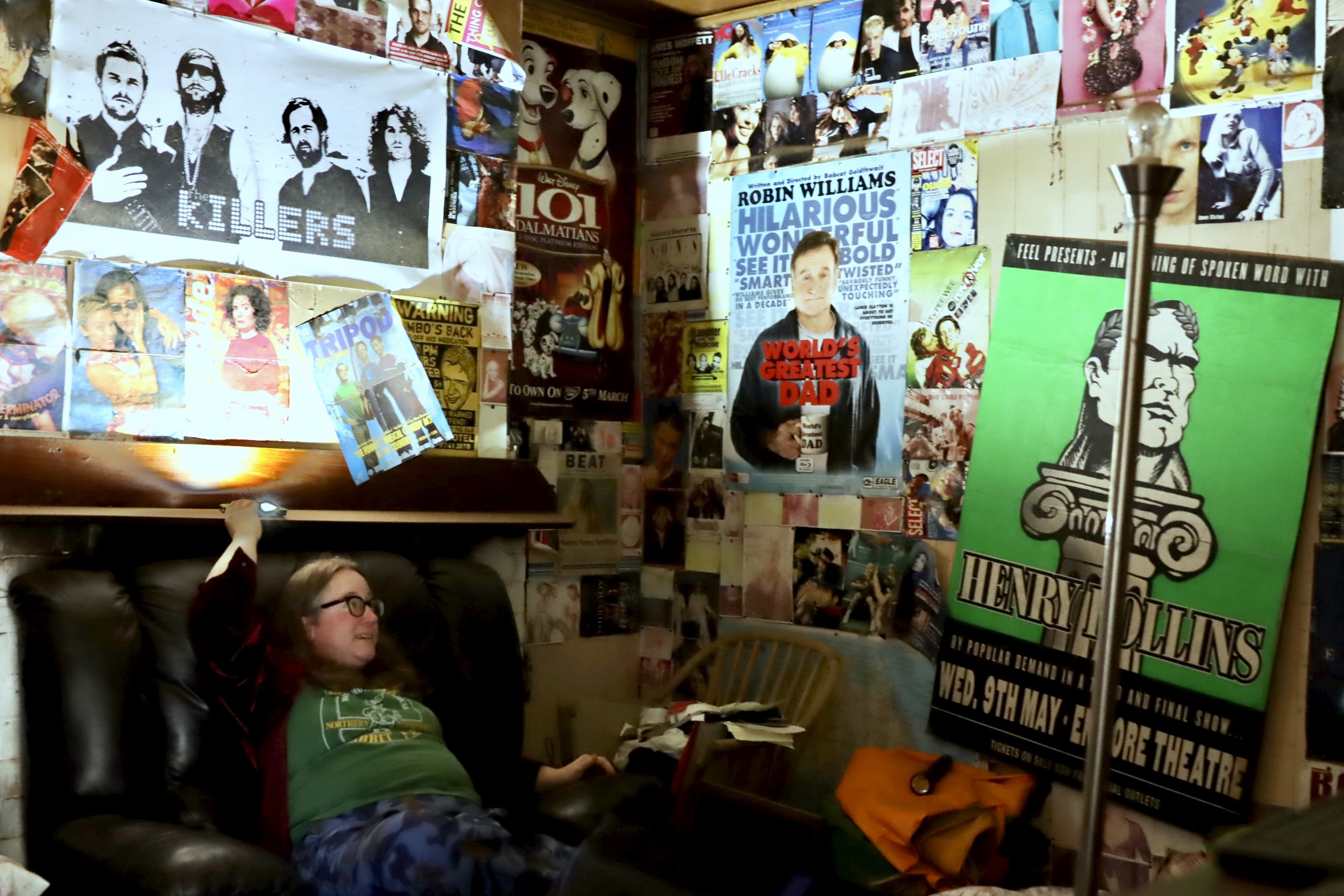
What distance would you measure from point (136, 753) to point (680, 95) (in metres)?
2.74

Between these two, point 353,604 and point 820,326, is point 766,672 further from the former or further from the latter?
point 353,604

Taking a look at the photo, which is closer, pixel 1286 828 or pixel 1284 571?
pixel 1286 828

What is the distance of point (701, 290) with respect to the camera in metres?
4.06

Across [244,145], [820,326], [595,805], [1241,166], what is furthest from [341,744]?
[1241,166]

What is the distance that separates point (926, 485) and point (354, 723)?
176 cm

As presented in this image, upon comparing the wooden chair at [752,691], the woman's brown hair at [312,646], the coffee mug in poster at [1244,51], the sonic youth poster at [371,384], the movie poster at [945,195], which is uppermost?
the coffee mug in poster at [1244,51]

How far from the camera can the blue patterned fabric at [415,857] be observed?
7.48 ft

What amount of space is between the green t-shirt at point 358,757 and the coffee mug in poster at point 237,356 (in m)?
0.73

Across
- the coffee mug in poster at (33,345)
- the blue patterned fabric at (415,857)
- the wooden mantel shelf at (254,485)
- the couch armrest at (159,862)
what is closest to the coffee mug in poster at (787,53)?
the wooden mantel shelf at (254,485)

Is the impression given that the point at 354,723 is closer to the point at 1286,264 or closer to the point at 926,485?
the point at 926,485

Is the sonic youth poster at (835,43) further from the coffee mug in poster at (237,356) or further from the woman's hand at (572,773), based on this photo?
the woman's hand at (572,773)

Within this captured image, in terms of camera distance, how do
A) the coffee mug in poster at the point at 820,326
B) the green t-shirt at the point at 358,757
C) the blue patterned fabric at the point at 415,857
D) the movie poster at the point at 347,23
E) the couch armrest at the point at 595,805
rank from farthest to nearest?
1. the coffee mug in poster at the point at 820,326
2. the movie poster at the point at 347,23
3. the couch armrest at the point at 595,805
4. the green t-shirt at the point at 358,757
5. the blue patterned fabric at the point at 415,857

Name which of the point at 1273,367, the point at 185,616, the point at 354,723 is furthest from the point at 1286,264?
the point at 185,616

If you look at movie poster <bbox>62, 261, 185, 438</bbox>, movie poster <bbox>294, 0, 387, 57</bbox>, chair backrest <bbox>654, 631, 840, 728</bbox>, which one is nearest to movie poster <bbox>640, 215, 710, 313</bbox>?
chair backrest <bbox>654, 631, 840, 728</bbox>
